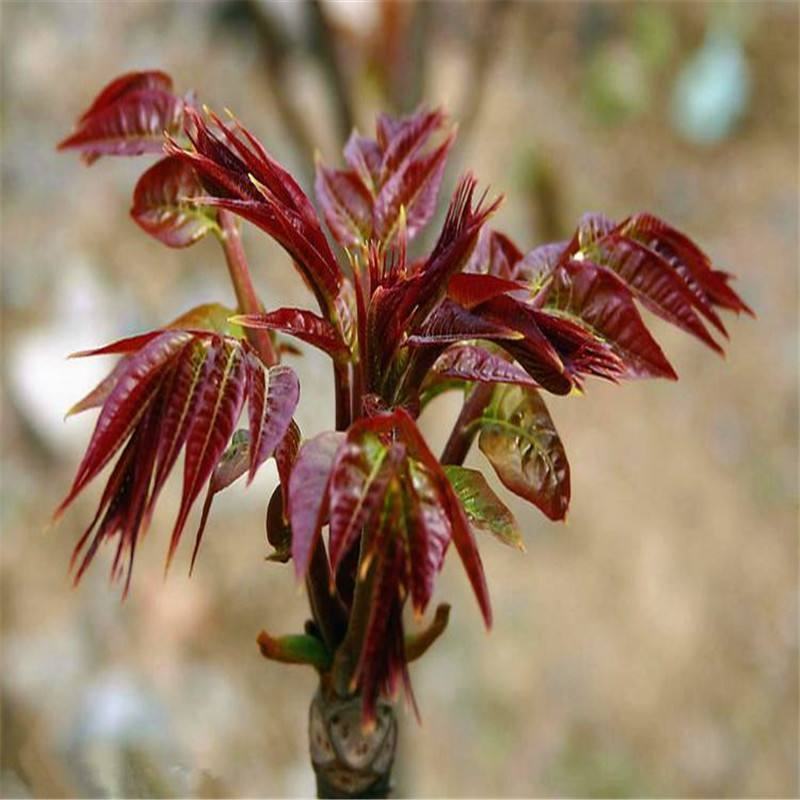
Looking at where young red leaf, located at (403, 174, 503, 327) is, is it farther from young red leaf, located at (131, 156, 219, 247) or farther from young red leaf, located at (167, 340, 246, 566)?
young red leaf, located at (131, 156, 219, 247)

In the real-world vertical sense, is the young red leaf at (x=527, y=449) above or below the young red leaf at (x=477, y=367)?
below

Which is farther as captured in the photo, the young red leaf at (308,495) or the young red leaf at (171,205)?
the young red leaf at (171,205)

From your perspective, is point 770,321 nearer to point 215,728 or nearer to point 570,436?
point 570,436

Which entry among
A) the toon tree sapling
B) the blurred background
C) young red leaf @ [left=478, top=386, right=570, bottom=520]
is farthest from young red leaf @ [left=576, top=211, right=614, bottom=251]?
the blurred background

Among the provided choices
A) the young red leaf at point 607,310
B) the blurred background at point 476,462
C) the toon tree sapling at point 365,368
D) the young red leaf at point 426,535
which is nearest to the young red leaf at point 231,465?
the toon tree sapling at point 365,368

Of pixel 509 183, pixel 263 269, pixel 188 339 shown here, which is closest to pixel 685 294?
Answer: pixel 188 339

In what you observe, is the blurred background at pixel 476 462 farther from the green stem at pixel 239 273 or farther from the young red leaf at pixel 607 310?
the young red leaf at pixel 607 310

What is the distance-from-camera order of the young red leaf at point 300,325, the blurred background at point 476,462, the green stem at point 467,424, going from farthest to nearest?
1. the blurred background at point 476,462
2. the green stem at point 467,424
3. the young red leaf at point 300,325
